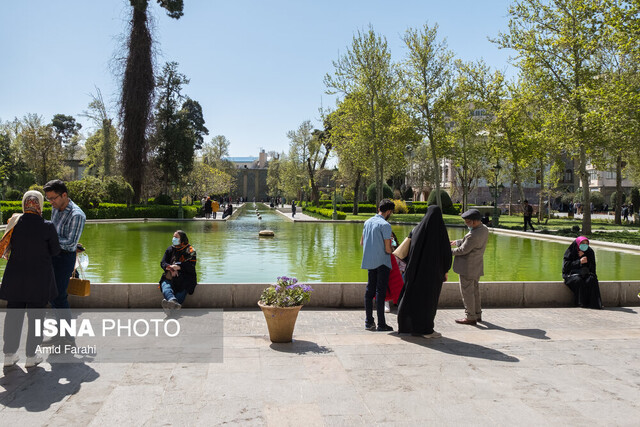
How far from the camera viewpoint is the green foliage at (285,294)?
565 centimetres

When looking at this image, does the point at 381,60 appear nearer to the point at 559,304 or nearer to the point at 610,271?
the point at 610,271

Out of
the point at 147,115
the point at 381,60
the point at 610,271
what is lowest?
the point at 610,271

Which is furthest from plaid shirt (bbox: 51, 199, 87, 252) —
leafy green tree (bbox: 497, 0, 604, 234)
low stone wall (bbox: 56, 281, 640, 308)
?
leafy green tree (bbox: 497, 0, 604, 234)

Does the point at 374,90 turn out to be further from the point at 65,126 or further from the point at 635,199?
the point at 65,126

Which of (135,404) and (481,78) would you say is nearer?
(135,404)

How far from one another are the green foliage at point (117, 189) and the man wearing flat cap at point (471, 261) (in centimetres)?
3146

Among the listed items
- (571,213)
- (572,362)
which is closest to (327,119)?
(571,213)

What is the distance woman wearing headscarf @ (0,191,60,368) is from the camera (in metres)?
4.71

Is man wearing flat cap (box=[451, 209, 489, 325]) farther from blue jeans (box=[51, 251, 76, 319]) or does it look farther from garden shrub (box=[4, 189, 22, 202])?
garden shrub (box=[4, 189, 22, 202])

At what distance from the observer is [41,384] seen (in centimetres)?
434

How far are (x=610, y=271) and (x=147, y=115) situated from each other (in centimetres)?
3052

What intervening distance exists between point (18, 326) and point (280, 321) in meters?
2.47

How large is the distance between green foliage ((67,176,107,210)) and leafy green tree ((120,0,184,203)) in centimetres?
405

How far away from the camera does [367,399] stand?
4.11 meters
